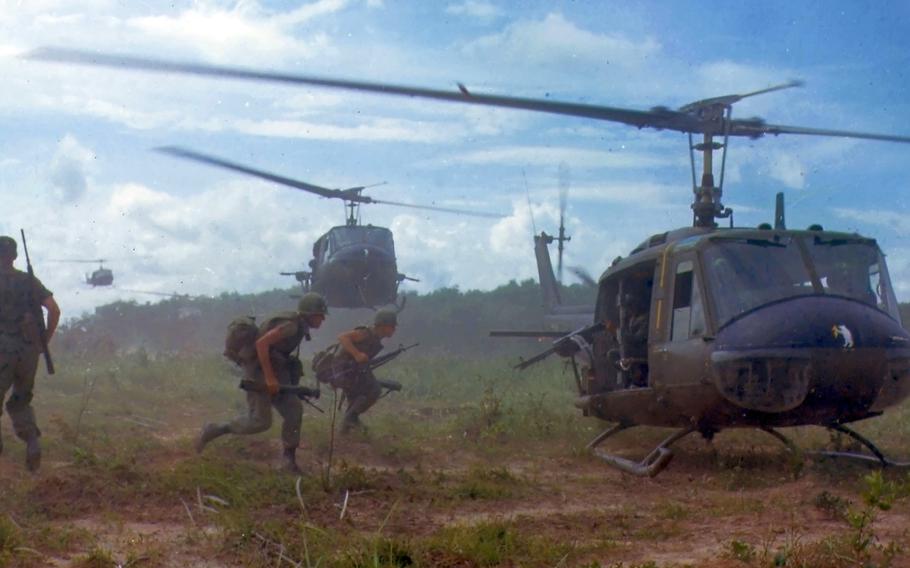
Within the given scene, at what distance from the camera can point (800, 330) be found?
659cm

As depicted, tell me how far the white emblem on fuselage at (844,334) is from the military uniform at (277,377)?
164 inches

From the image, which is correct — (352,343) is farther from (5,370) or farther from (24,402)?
(5,370)

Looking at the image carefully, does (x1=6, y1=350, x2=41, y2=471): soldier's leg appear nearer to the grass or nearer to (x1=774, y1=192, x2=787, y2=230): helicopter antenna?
the grass

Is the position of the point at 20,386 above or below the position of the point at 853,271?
below

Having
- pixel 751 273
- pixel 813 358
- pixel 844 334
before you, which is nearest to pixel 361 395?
pixel 751 273

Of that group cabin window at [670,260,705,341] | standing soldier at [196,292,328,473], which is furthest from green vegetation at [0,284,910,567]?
cabin window at [670,260,705,341]

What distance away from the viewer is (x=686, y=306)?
763 cm

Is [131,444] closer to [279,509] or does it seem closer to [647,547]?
[279,509]

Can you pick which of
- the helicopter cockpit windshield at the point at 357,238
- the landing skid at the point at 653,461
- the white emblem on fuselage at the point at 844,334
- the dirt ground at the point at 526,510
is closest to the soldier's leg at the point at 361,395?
the dirt ground at the point at 526,510

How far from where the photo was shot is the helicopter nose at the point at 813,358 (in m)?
6.57

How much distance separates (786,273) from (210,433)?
5036 mm

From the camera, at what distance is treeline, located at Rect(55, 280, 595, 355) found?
31.3 meters

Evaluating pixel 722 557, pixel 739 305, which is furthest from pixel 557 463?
pixel 722 557

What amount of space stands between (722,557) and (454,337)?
28.4 meters
